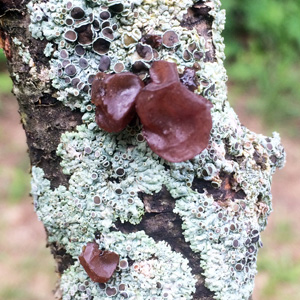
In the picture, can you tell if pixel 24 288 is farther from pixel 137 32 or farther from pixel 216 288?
pixel 137 32

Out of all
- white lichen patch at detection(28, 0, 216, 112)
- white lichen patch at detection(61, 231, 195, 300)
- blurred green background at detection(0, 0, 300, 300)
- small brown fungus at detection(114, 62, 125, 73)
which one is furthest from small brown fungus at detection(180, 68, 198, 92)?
blurred green background at detection(0, 0, 300, 300)

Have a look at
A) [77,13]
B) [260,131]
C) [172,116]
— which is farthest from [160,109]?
[260,131]

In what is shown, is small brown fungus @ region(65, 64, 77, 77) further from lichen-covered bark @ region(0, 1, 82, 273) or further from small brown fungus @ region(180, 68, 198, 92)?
small brown fungus @ region(180, 68, 198, 92)

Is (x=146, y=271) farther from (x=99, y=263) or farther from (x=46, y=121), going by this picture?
(x=46, y=121)

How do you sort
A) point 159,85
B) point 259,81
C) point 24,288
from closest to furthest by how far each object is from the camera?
point 159,85 → point 24,288 → point 259,81

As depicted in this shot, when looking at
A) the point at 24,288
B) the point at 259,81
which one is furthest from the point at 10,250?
the point at 259,81

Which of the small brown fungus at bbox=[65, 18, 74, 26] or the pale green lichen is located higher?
the small brown fungus at bbox=[65, 18, 74, 26]

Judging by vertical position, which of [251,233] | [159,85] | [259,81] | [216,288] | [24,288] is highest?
[159,85]

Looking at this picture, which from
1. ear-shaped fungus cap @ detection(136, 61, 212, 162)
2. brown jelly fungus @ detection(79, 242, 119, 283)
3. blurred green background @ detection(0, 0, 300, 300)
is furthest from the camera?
blurred green background @ detection(0, 0, 300, 300)
